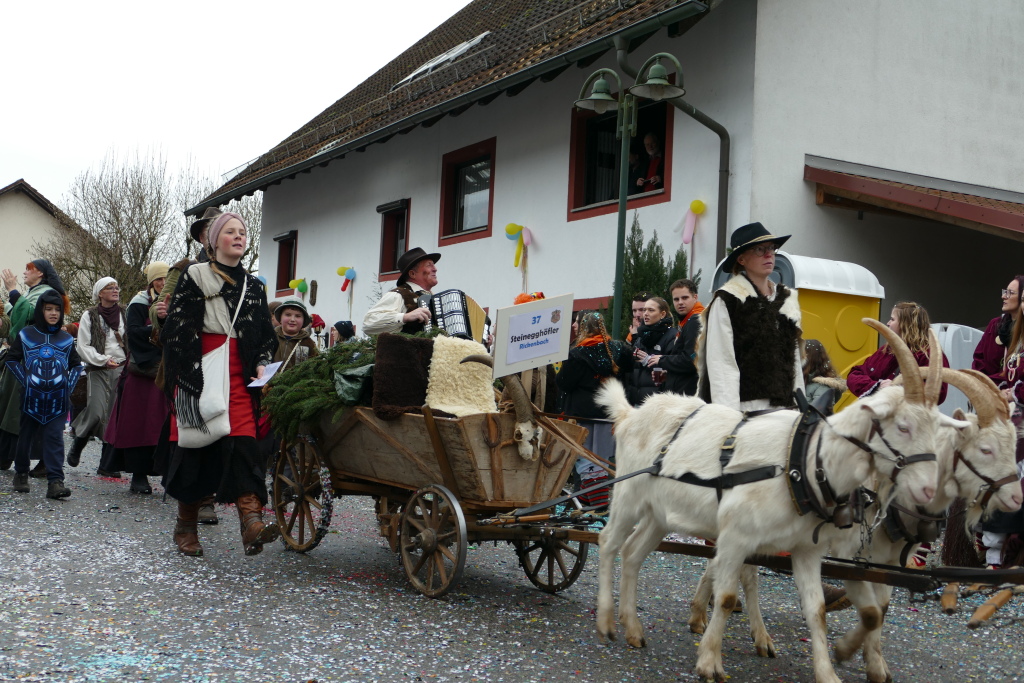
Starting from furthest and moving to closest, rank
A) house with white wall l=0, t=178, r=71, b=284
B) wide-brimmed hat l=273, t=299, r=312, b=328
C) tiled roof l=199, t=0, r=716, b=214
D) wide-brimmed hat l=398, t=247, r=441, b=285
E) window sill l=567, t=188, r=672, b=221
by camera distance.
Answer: house with white wall l=0, t=178, r=71, b=284 → tiled roof l=199, t=0, r=716, b=214 → window sill l=567, t=188, r=672, b=221 → wide-brimmed hat l=273, t=299, r=312, b=328 → wide-brimmed hat l=398, t=247, r=441, b=285

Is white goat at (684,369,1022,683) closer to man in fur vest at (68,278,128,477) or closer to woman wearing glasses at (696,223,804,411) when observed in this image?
woman wearing glasses at (696,223,804,411)

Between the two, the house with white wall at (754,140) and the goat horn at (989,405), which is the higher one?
the house with white wall at (754,140)

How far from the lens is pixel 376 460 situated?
649 centimetres

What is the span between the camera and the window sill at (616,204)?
13231mm

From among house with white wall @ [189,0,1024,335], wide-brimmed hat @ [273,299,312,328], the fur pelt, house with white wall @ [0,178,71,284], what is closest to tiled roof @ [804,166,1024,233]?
house with white wall @ [189,0,1024,335]

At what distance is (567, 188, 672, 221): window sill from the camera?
A: 13231 millimetres

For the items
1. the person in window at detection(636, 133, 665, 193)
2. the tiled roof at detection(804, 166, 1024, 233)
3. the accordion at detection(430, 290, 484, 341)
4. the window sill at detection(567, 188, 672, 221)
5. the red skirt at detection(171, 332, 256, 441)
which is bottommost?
the red skirt at detection(171, 332, 256, 441)

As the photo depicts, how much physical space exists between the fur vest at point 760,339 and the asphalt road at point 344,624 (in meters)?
1.35

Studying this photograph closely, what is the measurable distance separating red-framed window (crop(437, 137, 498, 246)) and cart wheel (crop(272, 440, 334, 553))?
996cm

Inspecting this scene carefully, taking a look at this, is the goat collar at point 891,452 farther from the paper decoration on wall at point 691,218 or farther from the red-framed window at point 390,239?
the red-framed window at point 390,239

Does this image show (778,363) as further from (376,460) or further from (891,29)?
(891,29)

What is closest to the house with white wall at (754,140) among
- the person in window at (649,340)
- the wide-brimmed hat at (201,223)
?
the person in window at (649,340)

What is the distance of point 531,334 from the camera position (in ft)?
19.2

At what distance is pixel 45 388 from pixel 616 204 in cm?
764
